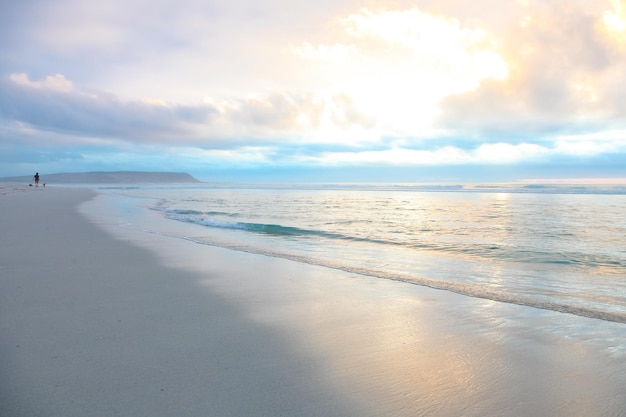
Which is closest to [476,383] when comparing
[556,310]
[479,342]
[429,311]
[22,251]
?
[479,342]

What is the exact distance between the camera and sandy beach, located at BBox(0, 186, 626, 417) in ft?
8.91

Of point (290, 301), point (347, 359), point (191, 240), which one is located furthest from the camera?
point (191, 240)

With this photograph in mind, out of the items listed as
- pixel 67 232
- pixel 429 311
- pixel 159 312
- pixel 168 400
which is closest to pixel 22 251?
pixel 67 232

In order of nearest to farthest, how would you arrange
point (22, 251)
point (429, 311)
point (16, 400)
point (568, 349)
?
point (16, 400)
point (568, 349)
point (429, 311)
point (22, 251)

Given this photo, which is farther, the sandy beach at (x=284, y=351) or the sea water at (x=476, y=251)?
the sea water at (x=476, y=251)

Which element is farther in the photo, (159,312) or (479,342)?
(159,312)

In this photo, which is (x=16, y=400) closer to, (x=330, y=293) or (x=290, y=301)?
(x=290, y=301)

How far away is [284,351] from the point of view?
362 cm

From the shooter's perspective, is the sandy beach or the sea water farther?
the sea water

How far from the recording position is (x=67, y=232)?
37.1 feet

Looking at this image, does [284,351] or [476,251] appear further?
[476,251]

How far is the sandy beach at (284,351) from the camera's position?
2.71 meters

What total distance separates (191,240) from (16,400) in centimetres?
873

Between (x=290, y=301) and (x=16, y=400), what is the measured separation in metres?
3.17
